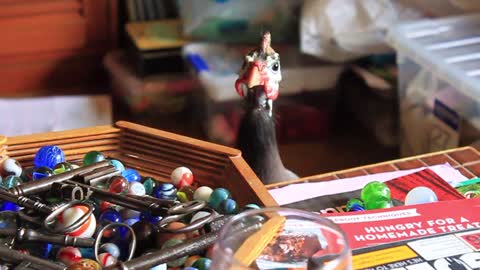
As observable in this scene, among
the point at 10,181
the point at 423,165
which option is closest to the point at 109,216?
the point at 10,181

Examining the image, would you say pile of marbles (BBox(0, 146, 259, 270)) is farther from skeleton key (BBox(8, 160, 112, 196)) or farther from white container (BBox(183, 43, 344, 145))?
white container (BBox(183, 43, 344, 145))

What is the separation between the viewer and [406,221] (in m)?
0.72

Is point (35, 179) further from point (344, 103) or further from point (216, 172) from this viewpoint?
point (344, 103)

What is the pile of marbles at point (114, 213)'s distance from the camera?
2.02 ft

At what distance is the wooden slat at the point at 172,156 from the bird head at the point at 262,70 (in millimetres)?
93

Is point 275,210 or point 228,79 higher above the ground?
point 275,210

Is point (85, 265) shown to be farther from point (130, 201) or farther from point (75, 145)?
point (75, 145)

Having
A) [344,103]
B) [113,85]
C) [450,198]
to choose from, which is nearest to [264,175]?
[450,198]

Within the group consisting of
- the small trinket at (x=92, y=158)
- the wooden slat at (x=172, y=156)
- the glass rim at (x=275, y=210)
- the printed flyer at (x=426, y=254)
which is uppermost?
the glass rim at (x=275, y=210)

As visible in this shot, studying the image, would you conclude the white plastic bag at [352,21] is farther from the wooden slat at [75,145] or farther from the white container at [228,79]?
the wooden slat at [75,145]

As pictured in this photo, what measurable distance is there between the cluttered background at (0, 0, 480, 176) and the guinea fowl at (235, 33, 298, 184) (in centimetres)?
55

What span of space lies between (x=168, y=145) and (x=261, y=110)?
109 mm

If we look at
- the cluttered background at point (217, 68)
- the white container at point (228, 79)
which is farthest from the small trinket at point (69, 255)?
the white container at point (228, 79)

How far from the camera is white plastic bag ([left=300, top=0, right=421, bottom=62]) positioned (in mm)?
→ 1474
